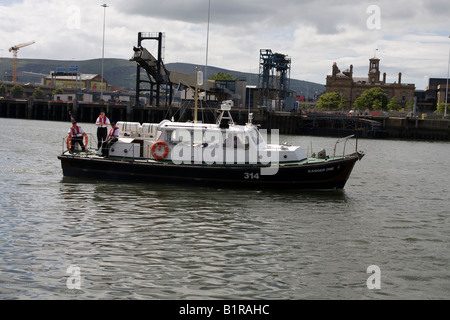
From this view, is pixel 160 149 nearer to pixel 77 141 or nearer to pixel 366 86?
pixel 77 141

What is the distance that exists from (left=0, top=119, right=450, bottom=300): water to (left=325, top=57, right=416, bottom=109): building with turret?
13367 centimetres

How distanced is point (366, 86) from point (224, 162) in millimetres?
139030

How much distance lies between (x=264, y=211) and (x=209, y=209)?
200 cm

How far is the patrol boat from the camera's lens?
77.7ft

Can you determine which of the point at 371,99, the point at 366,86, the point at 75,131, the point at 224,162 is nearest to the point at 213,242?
the point at 224,162

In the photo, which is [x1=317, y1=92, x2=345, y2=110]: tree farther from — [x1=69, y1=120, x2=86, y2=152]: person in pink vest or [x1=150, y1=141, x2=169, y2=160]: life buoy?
[x1=150, y1=141, x2=169, y2=160]: life buoy

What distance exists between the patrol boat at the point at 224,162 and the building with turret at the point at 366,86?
130986 millimetres

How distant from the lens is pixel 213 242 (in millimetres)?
14945

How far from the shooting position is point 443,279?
12.7 metres

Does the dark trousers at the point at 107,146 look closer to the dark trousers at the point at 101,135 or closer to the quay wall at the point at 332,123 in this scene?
the dark trousers at the point at 101,135

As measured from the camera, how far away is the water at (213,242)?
38.0ft

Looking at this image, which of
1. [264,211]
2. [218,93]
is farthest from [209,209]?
[218,93]

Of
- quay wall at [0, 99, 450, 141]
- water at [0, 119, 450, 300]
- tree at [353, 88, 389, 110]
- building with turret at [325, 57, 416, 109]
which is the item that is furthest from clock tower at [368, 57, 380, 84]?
water at [0, 119, 450, 300]
